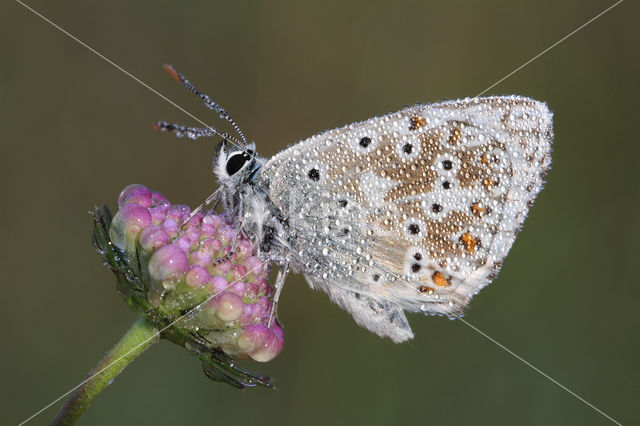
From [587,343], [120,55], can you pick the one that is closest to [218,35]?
[120,55]

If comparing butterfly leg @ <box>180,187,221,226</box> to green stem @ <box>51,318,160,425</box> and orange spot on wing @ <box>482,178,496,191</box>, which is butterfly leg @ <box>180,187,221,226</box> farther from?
orange spot on wing @ <box>482,178,496,191</box>

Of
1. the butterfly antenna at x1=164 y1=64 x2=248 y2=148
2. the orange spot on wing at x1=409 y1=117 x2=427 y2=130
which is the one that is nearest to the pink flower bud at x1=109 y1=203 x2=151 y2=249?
the butterfly antenna at x1=164 y1=64 x2=248 y2=148

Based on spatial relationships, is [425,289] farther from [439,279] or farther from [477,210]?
[477,210]

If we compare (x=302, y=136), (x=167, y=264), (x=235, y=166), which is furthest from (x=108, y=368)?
(x=302, y=136)

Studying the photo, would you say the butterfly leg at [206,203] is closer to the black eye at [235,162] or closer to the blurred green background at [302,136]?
the black eye at [235,162]

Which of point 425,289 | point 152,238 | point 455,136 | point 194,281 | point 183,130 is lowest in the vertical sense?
point 425,289

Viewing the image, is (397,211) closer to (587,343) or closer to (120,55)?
(587,343)
